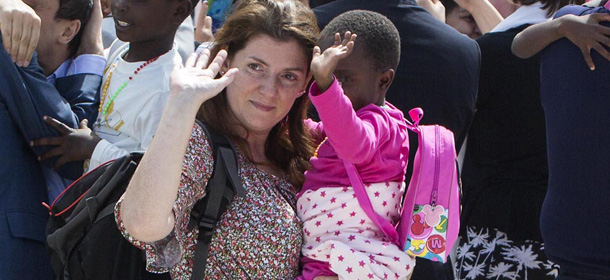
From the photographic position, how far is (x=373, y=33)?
2.93 meters

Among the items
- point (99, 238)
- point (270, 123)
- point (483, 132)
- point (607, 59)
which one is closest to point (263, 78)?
point (270, 123)

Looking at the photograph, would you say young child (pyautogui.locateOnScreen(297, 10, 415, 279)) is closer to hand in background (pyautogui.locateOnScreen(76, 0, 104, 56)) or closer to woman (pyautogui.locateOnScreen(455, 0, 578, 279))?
woman (pyautogui.locateOnScreen(455, 0, 578, 279))

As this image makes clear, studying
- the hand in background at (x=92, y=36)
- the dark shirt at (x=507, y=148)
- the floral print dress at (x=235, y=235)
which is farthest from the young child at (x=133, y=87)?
the dark shirt at (x=507, y=148)

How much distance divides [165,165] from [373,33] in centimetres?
96

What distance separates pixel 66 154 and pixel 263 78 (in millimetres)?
943

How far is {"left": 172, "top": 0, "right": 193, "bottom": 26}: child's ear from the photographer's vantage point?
12.2 ft

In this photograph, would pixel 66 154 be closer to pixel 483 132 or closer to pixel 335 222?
pixel 335 222

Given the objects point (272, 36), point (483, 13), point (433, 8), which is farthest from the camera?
point (483, 13)

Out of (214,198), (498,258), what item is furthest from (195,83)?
(498,258)

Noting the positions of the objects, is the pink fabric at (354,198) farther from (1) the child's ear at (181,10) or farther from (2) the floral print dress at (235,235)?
(1) the child's ear at (181,10)

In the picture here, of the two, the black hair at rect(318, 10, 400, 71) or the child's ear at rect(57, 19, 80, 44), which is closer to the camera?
the black hair at rect(318, 10, 400, 71)

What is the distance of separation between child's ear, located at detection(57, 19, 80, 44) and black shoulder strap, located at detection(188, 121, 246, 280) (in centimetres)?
136

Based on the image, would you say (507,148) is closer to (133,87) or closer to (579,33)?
(579,33)

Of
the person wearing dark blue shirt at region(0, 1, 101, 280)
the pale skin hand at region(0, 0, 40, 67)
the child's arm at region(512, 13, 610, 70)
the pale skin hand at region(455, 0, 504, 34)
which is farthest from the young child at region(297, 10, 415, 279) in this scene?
the pale skin hand at region(455, 0, 504, 34)
